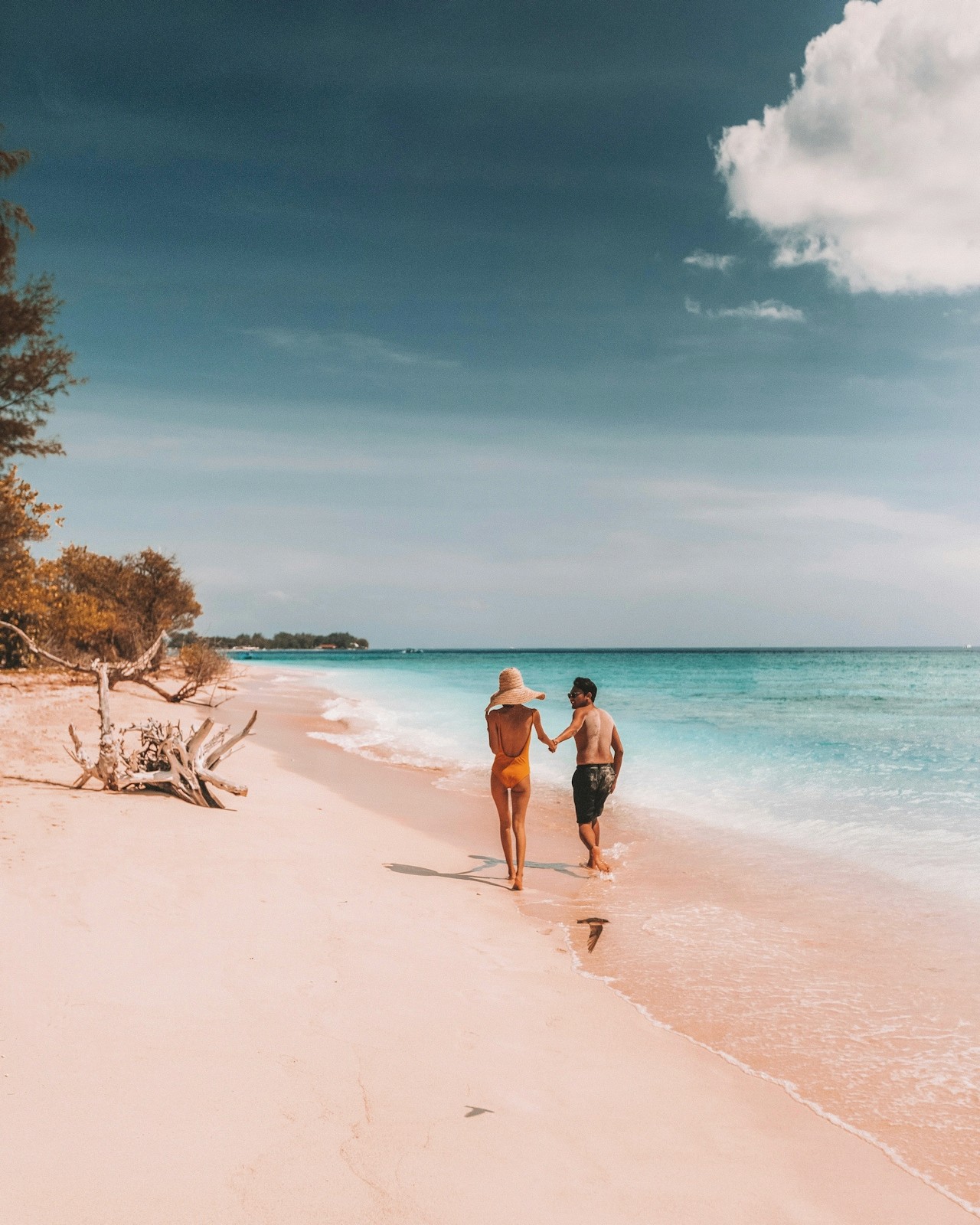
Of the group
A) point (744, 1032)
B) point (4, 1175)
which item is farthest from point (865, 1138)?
point (4, 1175)

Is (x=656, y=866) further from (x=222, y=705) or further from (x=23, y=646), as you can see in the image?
(x=23, y=646)

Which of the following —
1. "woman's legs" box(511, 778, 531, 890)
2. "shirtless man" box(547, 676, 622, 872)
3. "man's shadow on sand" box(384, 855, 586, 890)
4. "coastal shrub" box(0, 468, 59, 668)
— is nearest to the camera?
"woman's legs" box(511, 778, 531, 890)

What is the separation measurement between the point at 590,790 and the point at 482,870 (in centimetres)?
145

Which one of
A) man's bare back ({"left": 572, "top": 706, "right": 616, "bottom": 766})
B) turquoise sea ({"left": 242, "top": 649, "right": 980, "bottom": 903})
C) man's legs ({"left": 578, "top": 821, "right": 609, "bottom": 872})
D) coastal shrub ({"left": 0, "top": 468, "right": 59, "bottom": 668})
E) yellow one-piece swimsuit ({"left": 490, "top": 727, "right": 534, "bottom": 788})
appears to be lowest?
turquoise sea ({"left": 242, "top": 649, "right": 980, "bottom": 903})

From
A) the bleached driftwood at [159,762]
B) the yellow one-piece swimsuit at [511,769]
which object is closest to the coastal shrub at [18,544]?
the bleached driftwood at [159,762]

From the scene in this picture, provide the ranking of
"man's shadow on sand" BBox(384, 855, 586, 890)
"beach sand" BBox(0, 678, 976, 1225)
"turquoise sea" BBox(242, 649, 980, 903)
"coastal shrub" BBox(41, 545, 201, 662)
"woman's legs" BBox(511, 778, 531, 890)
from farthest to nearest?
"coastal shrub" BBox(41, 545, 201, 662) → "turquoise sea" BBox(242, 649, 980, 903) → "man's shadow on sand" BBox(384, 855, 586, 890) → "woman's legs" BBox(511, 778, 531, 890) → "beach sand" BBox(0, 678, 976, 1225)

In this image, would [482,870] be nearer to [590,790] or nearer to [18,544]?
[590,790]

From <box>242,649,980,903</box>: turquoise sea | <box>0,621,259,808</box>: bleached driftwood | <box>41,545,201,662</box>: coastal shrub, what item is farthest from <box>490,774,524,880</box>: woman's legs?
<box>41,545,201,662</box>: coastal shrub

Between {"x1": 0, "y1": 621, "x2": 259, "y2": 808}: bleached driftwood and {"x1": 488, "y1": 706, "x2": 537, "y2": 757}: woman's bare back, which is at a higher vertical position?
{"x1": 488, "y1": 706, "x2": 537, "y2": 757}: woman's bare back

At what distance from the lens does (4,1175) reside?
2713mm

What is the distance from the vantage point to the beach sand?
9.32ft

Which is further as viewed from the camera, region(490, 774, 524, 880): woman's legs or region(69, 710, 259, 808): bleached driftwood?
region(69, 710, 259, 808): bleached driftwood

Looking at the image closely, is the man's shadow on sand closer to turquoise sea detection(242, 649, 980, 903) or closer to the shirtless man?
the shirtless man

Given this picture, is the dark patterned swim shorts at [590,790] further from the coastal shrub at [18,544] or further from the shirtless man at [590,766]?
the coastal shrub at [18,544]
